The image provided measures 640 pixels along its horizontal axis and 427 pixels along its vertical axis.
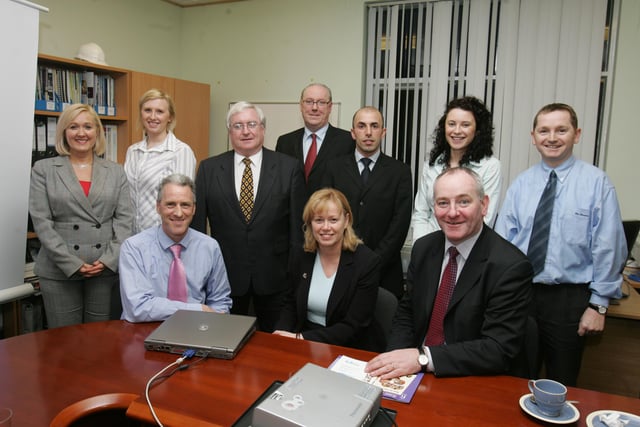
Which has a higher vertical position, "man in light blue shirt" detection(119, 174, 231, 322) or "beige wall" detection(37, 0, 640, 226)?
"beige wall" detection(37, 0, 640, 226)

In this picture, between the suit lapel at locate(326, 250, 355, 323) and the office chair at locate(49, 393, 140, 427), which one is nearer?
the office chair at locate(49, 393, 140, 427)

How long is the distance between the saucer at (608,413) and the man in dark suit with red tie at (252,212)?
1.62m

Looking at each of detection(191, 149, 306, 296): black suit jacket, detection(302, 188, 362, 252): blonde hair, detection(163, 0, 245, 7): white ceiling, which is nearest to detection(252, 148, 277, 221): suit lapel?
detection(191, 149, 306, 296): black suit jacket

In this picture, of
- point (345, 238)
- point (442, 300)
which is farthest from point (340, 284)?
point (442, 300)

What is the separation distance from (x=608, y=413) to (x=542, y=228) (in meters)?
1.09

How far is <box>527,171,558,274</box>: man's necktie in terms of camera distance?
219 centimetres

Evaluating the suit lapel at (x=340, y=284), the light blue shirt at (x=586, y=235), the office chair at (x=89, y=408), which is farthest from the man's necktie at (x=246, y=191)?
the light blue shirt at (x=586, y=235)

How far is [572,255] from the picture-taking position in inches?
84.3

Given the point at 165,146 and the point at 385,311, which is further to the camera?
the point at 165,146

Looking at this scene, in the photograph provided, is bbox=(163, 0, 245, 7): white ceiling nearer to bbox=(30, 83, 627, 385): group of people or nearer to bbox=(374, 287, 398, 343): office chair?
bbox=(30, 83, 627, 385): group of people

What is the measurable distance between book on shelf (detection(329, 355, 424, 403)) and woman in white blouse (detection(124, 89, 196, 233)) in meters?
1.65

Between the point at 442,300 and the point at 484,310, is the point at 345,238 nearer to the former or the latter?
the point at 442,300

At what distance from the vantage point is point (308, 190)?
120 inches

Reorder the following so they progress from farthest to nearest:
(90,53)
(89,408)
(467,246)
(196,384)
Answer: (90,53), (467,246), (196,384), (89,408)
